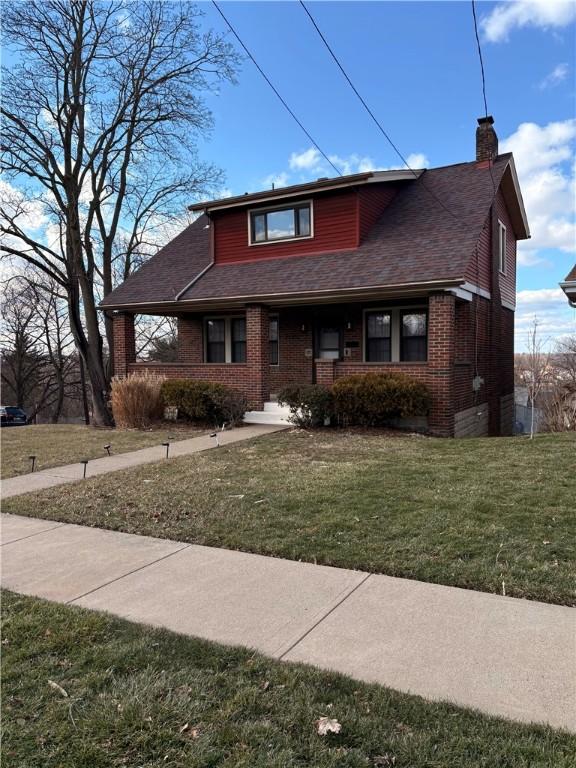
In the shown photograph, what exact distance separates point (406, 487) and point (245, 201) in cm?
1034

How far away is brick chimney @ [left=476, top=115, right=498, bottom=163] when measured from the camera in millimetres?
14055

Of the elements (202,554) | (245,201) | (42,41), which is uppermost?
(42,41)

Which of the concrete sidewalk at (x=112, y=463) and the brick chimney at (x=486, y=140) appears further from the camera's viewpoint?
the brick chimney at (x=486, y=140)

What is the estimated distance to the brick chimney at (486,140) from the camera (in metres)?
14.1

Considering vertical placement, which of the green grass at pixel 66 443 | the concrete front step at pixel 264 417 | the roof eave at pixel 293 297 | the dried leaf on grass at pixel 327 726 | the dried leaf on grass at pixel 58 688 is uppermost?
the roof eave at pixel 293 297

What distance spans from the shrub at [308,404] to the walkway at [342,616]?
648 cm

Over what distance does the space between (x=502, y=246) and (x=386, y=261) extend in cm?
537

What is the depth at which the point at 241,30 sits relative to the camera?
713 centimetres

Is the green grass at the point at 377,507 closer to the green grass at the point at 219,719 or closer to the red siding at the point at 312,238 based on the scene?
the green grass at the point at 219,719

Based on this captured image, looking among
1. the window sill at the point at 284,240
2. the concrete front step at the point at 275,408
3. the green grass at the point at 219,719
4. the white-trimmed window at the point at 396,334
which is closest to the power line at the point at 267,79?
the window sill at the point at 284,240

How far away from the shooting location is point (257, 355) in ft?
42.1

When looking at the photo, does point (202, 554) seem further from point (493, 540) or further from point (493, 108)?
point (493, 108)

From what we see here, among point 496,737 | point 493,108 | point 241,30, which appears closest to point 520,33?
point 493,108

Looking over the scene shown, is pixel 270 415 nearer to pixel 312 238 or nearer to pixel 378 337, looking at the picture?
pixel 378 337
